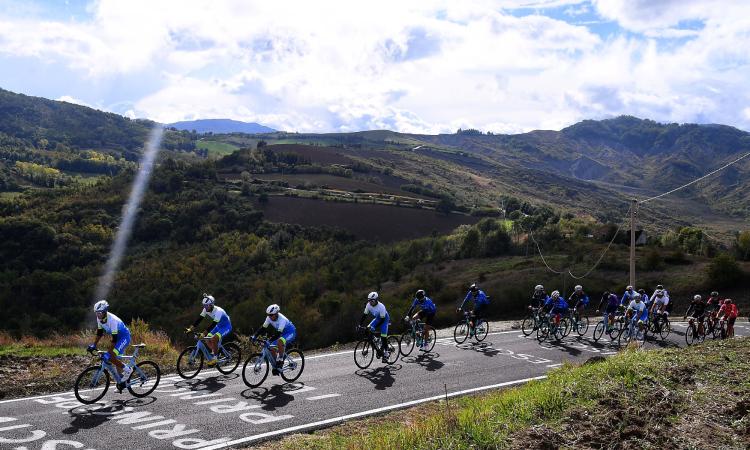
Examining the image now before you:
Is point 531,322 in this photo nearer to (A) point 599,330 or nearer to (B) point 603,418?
(A) point 599,330

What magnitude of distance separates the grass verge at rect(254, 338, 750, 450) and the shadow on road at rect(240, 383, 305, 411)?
6.89 ft

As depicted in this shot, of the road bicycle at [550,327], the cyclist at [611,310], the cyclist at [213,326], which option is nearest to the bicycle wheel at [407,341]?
the road bicycle at [550,327]

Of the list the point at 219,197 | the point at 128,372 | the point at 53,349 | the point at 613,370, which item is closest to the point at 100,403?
the point at 128,372

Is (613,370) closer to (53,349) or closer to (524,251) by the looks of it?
(53,349)

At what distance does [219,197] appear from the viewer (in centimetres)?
8425

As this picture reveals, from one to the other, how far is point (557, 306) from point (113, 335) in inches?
632

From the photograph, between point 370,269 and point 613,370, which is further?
point 370,269

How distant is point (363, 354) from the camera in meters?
17.1

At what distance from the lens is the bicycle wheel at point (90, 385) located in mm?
12508

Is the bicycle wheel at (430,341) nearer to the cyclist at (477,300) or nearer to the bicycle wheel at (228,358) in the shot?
the cyclist at (477,300)

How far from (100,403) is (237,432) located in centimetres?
370

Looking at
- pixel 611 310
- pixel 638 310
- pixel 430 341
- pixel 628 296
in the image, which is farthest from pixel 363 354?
pixel 628 296

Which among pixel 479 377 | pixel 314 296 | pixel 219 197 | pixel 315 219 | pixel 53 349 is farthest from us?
pixel 219 197

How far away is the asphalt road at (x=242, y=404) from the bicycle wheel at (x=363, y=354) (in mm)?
266
